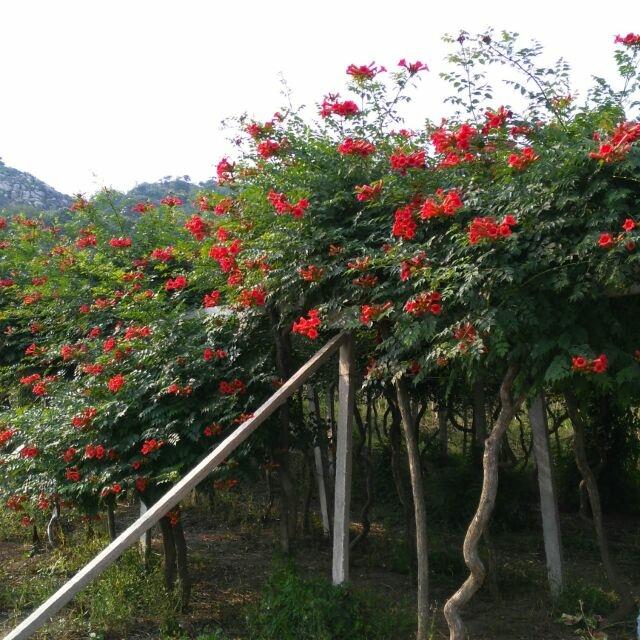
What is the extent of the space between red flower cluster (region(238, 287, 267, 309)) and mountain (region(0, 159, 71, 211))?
17.4 meters

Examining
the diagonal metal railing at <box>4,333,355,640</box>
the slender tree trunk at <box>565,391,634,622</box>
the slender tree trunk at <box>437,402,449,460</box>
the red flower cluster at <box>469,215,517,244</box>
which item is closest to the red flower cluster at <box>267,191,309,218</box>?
the diagonal metal railing at <box>4,333,355,640</box>

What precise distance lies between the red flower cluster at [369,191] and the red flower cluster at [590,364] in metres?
1.41

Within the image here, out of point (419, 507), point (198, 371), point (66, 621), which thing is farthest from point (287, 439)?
point (66, 621)

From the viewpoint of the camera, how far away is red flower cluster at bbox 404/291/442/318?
147 inches

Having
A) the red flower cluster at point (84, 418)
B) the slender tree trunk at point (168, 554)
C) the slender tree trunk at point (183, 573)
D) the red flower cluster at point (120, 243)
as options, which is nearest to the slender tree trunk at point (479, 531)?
the slender tree trunk at point (183, 573)

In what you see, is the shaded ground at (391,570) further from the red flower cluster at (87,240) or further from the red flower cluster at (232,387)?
the red flower cluster at (87,240)

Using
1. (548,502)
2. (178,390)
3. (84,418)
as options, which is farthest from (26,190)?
(548,502)

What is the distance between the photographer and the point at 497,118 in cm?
406

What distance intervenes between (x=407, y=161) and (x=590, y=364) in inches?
60.2

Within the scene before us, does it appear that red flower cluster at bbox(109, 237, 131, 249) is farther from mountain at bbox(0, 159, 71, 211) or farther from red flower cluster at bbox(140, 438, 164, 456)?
mountain at bbox(0, 159, 71, 211)

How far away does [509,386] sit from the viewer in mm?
3973

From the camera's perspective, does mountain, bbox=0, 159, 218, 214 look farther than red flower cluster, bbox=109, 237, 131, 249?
Yes

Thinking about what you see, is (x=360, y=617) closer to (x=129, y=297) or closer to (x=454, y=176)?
(x=454, y=176)

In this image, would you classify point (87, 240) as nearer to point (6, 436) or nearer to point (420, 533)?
point (6, 436)
